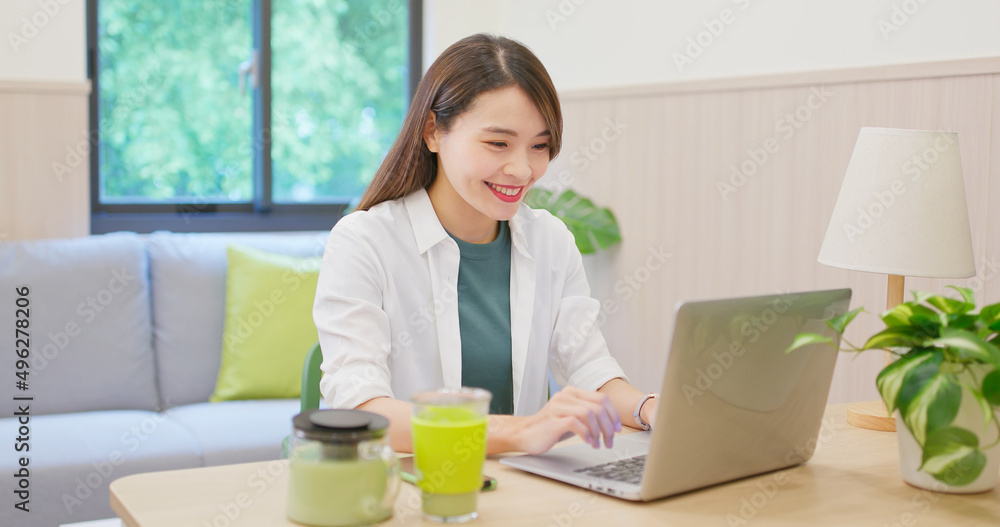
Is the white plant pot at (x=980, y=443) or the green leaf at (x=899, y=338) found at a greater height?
the green leaf at (x=899, y=338)

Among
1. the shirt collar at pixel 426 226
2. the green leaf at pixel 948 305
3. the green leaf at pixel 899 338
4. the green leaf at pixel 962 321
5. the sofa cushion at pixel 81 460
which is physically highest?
the shirt collar at pixel 426 226

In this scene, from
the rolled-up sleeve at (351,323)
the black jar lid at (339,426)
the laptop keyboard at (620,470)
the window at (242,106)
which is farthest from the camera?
the window at (242,106)

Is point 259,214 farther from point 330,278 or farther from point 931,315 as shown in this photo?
point 931,315

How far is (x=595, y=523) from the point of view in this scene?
102 centimetres

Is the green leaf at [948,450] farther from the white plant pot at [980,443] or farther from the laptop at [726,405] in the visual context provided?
the laptop at [726,405]

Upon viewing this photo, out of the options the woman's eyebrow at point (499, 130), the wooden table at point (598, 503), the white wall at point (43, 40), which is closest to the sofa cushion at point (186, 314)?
the white wall at point (43, 40)

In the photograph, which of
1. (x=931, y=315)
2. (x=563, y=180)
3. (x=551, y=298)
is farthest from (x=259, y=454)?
(x=931, y=315)

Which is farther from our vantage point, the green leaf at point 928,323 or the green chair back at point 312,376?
the green chair back at point 312,376

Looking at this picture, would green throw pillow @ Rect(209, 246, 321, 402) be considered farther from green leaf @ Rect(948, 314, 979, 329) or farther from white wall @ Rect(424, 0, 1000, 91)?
green leaf @ Rect(948, 314, 979, 329)

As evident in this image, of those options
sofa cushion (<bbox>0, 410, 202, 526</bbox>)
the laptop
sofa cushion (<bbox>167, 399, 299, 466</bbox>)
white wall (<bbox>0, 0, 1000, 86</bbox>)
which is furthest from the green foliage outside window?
the laptop

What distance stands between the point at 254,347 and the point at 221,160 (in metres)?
1.07

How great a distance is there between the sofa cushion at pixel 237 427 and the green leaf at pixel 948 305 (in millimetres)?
1676

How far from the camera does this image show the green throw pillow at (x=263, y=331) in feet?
9.80

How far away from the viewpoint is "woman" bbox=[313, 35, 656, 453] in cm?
151
